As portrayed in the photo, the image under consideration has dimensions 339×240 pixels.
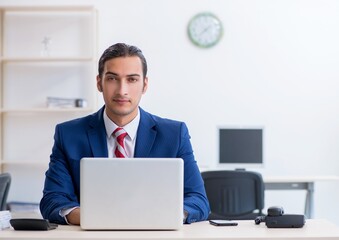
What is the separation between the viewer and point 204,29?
5898mm

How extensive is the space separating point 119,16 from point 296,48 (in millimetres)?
1593

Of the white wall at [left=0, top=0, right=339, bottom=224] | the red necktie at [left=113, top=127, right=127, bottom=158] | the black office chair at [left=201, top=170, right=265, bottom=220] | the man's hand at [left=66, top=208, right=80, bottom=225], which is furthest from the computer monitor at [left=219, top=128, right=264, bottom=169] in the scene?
the man's hand at [left=66, top=208, right=80, bottom=225]

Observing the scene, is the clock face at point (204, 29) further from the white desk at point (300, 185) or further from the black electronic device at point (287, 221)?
the black electronic device at point (287, 221)

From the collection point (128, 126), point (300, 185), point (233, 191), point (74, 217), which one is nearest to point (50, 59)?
point (233, 191)

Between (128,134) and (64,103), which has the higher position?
(64,103)

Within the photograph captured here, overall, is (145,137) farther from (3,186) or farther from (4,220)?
(3,186)

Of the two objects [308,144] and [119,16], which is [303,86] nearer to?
[308,144]

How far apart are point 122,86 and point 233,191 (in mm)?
2323

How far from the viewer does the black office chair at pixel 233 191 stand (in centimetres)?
467

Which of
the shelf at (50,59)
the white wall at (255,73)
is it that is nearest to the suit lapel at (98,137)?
the shelf at (50,59)

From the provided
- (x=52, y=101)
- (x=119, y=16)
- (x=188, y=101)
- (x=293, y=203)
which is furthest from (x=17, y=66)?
(x=293, y=203)

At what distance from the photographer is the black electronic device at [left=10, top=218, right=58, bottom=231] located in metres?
2.16

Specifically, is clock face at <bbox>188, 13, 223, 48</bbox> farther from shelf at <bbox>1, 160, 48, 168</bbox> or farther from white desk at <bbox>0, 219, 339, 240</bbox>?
white desk at <bbox>0, 219, 339, 240</bbox>

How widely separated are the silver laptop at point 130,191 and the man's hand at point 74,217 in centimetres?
24
